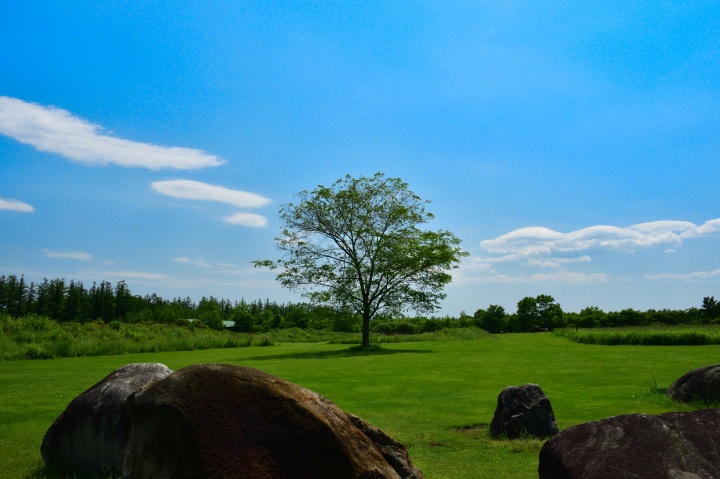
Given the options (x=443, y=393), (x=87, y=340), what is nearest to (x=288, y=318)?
(x=87, y=340)

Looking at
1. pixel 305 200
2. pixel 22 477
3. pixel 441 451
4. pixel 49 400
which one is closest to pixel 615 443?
pixel 441 451

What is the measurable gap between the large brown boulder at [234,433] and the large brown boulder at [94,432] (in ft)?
12.4

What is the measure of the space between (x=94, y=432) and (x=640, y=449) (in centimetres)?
912

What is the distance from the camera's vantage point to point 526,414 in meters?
12.8

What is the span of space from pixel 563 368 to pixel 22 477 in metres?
24.3

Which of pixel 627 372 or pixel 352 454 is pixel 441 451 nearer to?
pixel 352 454

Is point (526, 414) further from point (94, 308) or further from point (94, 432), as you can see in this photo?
point (94, 308)

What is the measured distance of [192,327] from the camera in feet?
223

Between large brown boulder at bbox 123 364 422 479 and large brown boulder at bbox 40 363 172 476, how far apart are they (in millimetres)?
3768

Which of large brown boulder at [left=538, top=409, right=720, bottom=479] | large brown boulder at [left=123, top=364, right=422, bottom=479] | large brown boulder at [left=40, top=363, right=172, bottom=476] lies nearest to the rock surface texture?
large brown boulder at [left=538, top=409, right=720, bottom=479]

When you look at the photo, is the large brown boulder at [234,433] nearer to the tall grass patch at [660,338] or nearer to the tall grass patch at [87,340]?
the tall grass patch at [87,340]

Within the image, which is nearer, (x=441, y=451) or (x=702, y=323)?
(x=441, y=451)

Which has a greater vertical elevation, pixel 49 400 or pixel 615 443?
pixel 615 443

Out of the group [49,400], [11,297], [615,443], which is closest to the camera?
[615,443]
